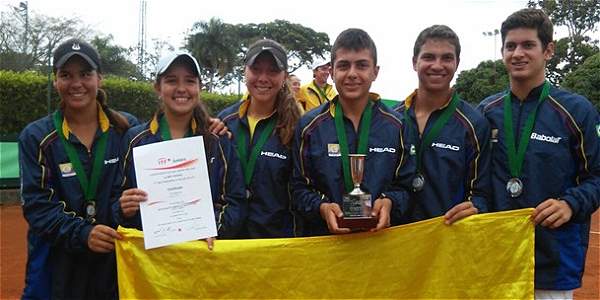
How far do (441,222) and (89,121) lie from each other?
2177 mm

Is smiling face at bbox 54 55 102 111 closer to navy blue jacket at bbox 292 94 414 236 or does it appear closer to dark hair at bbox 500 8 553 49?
navy blue jacket at bbox 292 94 414 236

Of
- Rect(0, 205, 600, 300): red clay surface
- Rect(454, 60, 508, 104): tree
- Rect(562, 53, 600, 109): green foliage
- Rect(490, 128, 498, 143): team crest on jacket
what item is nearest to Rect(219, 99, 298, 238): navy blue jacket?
Rect(490, 128, 498, 143): team crest on jacket

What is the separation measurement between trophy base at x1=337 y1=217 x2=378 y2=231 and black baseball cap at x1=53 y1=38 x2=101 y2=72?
1738 mm

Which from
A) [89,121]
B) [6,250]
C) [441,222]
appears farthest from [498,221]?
[6,250]

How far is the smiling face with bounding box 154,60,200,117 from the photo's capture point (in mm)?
3471

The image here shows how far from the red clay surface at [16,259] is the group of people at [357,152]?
4205 millimetres

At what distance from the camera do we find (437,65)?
3.71m

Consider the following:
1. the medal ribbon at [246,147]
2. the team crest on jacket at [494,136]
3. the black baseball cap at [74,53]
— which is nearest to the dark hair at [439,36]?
the team crest on jacket at [494,136]

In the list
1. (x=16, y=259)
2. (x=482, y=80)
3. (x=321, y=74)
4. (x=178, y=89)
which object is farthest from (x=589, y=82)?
(x=178, y=89)

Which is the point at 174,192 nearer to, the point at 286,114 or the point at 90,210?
the point at 90,210

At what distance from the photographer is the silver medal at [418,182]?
11.8 feet

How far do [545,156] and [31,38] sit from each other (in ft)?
119

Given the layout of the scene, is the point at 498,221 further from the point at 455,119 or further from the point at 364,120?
the point at 364,120

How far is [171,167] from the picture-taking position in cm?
320
